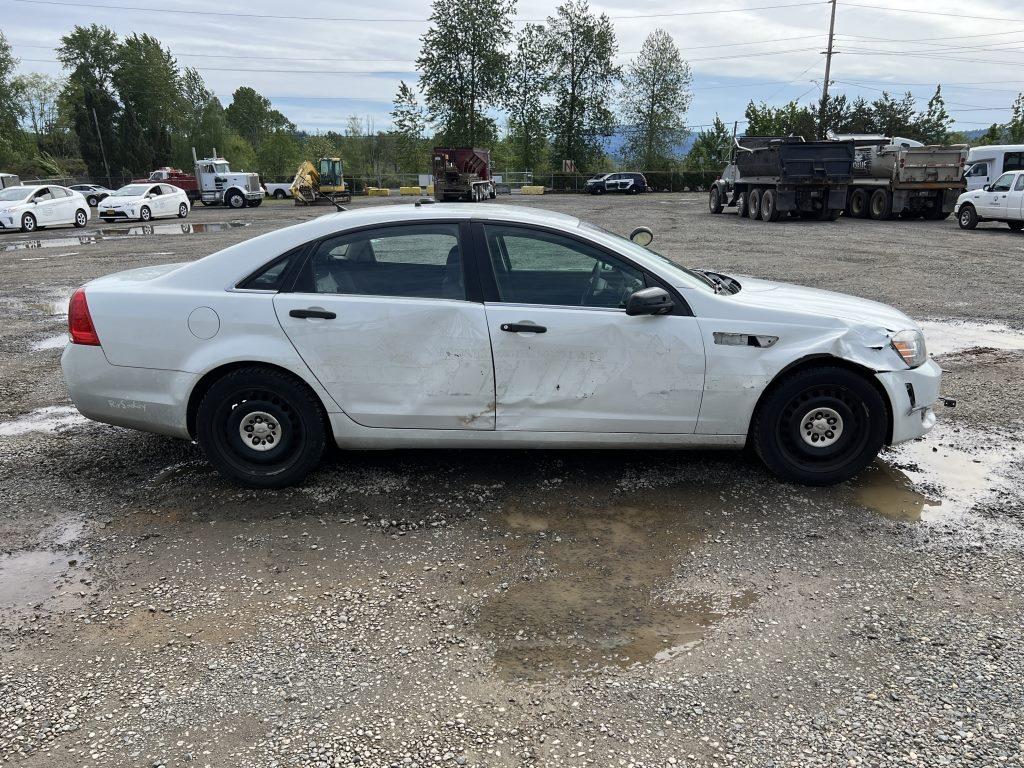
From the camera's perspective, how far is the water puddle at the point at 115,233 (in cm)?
1952

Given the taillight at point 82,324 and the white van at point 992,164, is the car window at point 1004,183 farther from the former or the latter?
the taillight at point 82,324

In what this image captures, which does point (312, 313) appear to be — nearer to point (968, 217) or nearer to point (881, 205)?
point (968, 217)

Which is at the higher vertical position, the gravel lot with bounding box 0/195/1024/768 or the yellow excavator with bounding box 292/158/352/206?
the yellow excavator with bounding box 292/158/352/206

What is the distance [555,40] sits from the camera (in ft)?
227

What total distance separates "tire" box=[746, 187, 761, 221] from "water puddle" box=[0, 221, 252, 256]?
1782 cm

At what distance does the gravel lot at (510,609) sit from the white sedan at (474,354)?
1.21 ft

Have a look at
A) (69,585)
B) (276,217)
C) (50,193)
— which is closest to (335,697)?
(69,585)

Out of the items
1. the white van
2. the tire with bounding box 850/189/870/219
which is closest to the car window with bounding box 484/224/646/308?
the tire with bounding box 850/189/870/219

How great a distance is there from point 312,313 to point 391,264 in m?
0.52

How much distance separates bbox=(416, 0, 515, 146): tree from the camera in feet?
215

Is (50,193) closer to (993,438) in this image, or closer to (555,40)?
(993,438)

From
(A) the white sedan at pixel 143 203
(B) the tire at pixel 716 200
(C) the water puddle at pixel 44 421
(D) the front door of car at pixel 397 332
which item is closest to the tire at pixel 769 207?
(B) the tire at pixel 716 200

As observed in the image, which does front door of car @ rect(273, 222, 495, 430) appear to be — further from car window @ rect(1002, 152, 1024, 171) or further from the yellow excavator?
the yellow excavator

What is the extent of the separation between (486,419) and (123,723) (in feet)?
7.23
